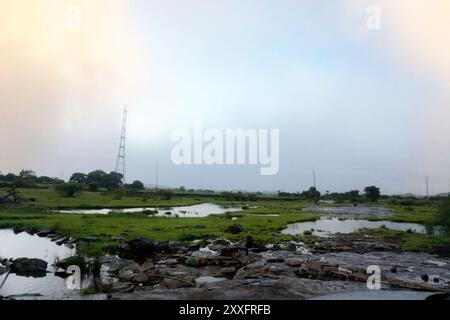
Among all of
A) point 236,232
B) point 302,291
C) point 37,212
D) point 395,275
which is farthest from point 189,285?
point 37,212

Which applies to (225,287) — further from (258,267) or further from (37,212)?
(37,212)

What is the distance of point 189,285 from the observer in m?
8.52

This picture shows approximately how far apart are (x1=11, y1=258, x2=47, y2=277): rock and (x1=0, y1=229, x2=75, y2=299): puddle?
0.64ft

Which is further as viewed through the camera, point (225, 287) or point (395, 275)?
point (395, 275)

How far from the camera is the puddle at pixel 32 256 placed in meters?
9.01

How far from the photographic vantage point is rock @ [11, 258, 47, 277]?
10.9 meters

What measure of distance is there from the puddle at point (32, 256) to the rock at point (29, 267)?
20 centimetres

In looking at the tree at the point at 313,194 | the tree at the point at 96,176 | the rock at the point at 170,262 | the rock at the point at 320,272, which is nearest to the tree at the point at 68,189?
the tree at the point at 96,176

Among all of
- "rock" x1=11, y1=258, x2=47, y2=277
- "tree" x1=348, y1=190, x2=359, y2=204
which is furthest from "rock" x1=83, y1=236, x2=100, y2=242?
"tree" x1=348, y1=190, x2=359, y2=204

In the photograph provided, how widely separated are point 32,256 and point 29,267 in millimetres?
3370

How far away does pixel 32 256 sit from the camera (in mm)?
14039
